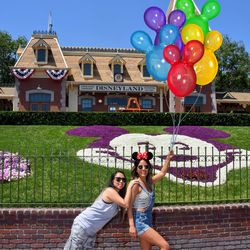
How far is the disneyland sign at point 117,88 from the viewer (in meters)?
32.4

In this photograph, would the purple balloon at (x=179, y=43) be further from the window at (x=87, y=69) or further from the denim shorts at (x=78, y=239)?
the window at (x=87, y=69)

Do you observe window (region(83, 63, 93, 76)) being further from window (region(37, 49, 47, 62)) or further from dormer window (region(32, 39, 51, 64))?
window (region(37, 49, 47, 62))

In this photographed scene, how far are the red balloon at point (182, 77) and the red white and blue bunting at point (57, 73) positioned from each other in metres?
24.7

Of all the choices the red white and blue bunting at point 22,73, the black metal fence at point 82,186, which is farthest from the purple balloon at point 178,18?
the red white and blue bunting at point 22,73

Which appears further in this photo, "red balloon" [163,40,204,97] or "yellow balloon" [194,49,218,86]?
"yellow balloon" [194,49,218,86]

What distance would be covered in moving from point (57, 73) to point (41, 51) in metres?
2.94

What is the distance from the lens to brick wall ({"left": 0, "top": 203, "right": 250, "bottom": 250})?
7.34 meters

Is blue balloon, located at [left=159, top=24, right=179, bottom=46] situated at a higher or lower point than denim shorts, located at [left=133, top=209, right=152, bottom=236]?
higher

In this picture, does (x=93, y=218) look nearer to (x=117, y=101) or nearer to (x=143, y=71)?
(x=117, y=101)

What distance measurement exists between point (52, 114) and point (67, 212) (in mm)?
16311

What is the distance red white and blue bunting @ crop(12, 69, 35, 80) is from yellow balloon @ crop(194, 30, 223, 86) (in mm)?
24398

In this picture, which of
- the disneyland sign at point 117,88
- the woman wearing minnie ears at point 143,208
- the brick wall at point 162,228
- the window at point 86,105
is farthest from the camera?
the window at point 86,105

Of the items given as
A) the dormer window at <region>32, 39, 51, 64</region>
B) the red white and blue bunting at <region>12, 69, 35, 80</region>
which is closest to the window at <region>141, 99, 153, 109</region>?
the dormer window at <region>32, 39, 51, 64</region>

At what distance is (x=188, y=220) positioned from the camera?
303 inches
